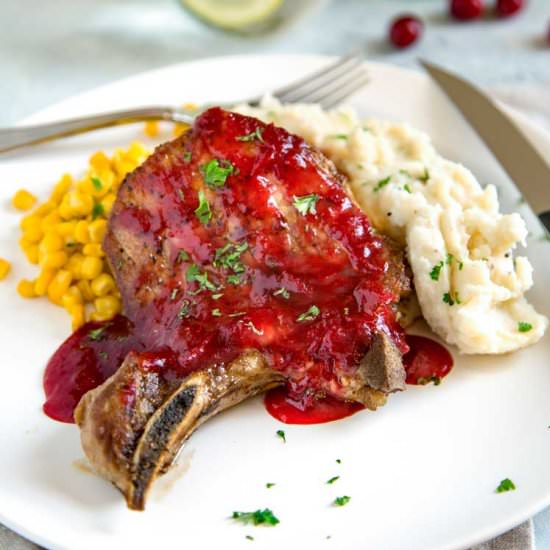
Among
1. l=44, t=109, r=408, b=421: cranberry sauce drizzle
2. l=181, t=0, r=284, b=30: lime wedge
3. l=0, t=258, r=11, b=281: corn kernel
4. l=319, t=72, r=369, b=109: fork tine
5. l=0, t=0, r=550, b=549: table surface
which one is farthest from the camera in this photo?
l=181, t=0, r=284, b=30: lime wedge

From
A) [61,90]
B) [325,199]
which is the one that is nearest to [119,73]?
[61,90]

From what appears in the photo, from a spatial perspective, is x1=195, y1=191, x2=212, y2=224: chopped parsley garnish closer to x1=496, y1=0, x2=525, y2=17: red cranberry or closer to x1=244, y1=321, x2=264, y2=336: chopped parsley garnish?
x1=244, y1=321, x2=264, y2=336: chopped parsley garnish

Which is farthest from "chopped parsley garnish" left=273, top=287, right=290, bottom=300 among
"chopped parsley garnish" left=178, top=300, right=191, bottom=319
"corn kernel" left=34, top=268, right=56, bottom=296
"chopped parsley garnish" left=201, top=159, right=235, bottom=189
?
"corn kernel" left=34, top=268, right=56, bottom=296

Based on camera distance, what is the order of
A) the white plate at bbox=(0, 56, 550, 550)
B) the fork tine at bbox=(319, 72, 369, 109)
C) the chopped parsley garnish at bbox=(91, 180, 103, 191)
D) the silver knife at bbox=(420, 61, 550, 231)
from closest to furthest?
the white plate at bbox=(0, 56, 550, 550)
the silver knife at bbox=(420, 61, 550, 231)
the chopped parsley garnish at bbox=(91, 180, 103, 191)
the fork tine at bbox=(319, 72, 369, 109)

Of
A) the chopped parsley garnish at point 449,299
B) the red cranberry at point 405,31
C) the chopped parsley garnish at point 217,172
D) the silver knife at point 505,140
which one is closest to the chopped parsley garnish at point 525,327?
the chopped parsley garnish at point 449,299

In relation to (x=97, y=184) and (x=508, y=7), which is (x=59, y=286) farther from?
(x=508, y=7)

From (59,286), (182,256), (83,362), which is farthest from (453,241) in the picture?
(59,286)

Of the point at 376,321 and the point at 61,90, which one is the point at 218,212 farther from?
the point at 61,90
